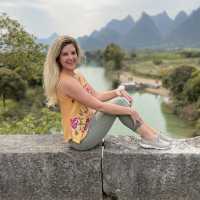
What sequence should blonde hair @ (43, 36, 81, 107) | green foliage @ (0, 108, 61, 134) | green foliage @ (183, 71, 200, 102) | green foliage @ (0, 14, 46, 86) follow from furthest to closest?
green foliage @ (183, 71, 200, 102), green foliage @ (0, 14, 46, 86), green foliage @ (0, 108, 61, 134), blonde hair @ (43, 36, 81, 107)

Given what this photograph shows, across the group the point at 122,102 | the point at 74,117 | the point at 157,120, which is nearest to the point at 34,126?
the point at 74,117

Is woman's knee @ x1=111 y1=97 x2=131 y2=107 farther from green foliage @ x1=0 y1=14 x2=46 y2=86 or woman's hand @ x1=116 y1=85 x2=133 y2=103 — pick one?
green foliage @ x1=0 y1=14 x2=46 y2=86

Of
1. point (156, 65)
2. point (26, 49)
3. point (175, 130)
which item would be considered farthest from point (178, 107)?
point (156, 65)

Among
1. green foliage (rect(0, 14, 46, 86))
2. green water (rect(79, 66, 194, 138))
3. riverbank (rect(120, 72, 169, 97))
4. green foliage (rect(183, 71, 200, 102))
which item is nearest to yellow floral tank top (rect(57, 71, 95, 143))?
green foliage (rect(0, 14, 46, 86))

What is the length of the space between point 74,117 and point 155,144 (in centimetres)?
65

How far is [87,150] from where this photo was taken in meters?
3.17

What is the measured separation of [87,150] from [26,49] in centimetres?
679

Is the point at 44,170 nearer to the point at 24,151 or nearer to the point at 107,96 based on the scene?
the point at 24,151

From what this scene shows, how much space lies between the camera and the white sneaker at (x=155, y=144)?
3164mm

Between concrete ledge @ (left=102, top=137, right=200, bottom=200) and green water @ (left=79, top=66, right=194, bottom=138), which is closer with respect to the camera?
concrete ledge @ (left=102, top=137, right=200, bottom=200)

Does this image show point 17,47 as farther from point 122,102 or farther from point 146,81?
point 146,81

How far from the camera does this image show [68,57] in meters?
3.31

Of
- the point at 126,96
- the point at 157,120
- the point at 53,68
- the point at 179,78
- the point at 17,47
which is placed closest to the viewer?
the point at 53,68

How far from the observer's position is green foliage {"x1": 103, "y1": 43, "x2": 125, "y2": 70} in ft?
249
